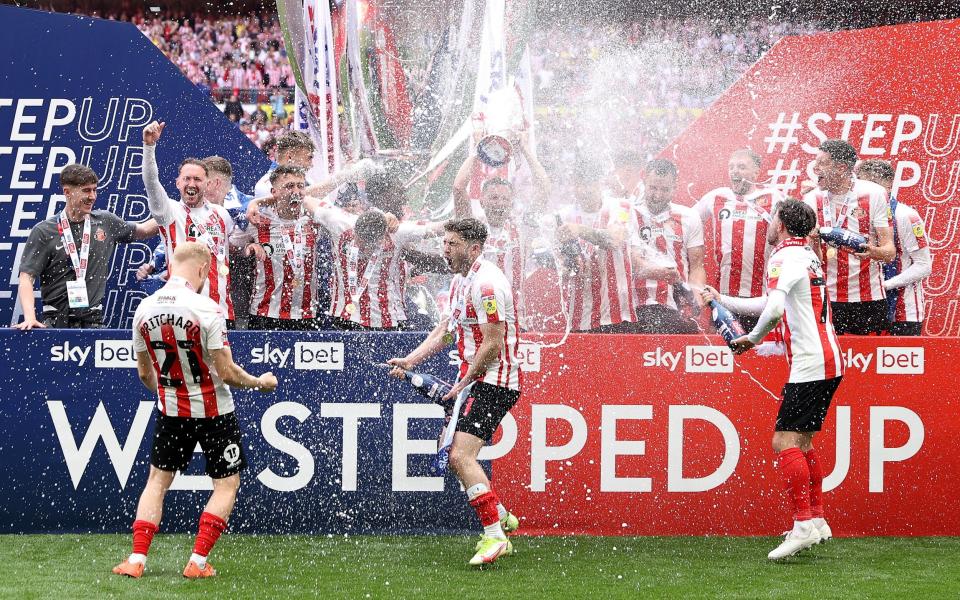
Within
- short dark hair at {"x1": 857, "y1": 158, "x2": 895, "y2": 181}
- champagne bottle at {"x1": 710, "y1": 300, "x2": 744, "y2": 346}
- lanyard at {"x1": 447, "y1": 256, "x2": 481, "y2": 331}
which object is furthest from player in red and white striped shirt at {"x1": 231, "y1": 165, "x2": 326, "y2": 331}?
short dark hair at {"x1": 857, "y1": 158, "x2": 895, "y2": 181}

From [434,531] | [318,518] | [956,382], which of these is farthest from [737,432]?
[318,518]

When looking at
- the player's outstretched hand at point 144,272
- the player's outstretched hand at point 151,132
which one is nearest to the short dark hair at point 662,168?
the player's outstretched hand at point 151,132

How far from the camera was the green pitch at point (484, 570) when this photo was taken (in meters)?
4.43

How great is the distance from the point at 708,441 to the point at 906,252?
193 centimetres

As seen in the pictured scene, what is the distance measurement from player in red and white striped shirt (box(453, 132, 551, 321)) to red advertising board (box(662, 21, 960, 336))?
3.37 ft

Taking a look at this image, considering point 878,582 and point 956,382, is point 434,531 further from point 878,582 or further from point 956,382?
point 956,382

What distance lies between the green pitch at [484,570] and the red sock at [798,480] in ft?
0.82

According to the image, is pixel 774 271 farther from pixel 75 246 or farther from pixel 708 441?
pixel 75 246

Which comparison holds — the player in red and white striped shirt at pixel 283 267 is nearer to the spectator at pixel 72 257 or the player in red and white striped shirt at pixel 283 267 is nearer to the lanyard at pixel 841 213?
the spectator at pixel 72 257

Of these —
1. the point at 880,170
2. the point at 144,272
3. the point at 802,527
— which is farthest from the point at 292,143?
the point at 880,170

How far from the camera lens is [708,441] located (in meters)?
5.80

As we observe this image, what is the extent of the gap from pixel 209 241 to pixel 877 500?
379 centimetres

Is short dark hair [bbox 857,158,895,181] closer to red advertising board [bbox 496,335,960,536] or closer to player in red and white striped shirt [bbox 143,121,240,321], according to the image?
red advertising board [bbox 496,335,960,536]

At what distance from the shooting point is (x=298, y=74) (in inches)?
368
